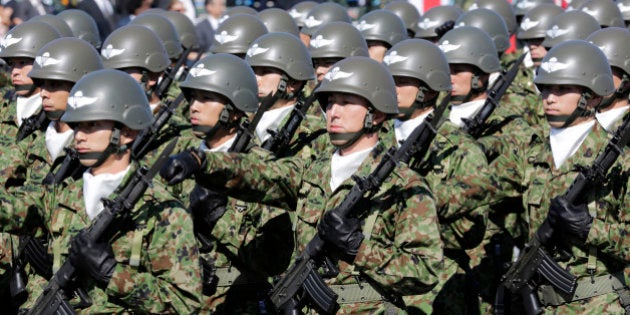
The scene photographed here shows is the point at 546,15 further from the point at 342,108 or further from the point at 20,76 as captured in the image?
the point at 342,108

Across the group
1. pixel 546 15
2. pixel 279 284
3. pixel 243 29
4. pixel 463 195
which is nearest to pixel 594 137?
pixel 463 195

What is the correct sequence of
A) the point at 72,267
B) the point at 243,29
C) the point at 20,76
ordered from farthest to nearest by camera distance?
1. the point at 243,29
2. the point at 20,76
3. the point at 72,267

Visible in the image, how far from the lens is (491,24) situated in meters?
14.1

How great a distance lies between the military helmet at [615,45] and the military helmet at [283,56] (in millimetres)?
2444

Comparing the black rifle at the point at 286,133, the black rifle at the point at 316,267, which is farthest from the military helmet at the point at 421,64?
the black rifle at the point at 316,267

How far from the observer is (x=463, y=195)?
30.7 ft

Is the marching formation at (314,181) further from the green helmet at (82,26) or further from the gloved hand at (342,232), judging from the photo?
the green helmet at (82,26)

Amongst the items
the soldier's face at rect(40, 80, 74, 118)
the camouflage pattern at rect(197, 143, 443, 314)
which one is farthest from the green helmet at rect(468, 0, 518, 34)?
the camouflage pattern at rect(197, 143, 443, 314)

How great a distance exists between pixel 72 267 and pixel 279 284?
4.18ft

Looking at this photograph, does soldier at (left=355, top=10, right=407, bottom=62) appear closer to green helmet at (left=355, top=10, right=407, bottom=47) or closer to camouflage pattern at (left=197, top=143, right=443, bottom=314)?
green helmet at (left=355, top=10, right=407, bottom=47)

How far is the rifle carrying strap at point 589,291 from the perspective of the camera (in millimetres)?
8414

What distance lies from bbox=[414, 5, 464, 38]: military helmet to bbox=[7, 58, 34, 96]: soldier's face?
17.1 feet

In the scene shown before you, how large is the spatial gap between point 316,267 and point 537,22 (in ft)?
A: 25.2

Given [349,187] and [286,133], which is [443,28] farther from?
[349,187]
